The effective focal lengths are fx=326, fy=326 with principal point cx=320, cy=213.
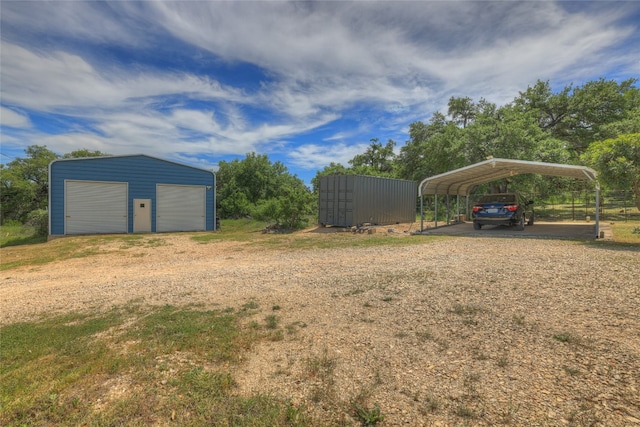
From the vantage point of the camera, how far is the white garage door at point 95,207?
51.4ft

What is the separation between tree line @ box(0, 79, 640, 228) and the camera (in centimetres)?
1736

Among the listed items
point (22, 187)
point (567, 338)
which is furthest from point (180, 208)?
point (22, 187)

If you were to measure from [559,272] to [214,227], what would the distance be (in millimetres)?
17083

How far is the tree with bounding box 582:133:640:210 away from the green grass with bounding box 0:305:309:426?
36.1 feet

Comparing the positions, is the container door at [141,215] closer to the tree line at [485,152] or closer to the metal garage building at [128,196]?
the metal garage building at [128,196]

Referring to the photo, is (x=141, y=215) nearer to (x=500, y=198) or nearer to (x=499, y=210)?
(x=499, y=210)

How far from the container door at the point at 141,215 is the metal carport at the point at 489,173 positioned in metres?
14.0

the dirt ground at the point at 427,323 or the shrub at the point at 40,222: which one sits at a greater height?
the shrub at the point at 40,222

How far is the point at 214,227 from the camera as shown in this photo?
1942 cm

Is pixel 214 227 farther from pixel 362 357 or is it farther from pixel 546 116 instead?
pixel 546 116

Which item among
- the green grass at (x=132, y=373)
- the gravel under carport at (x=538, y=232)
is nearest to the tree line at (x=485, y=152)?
the gravel under carport at (x=538, y=232)

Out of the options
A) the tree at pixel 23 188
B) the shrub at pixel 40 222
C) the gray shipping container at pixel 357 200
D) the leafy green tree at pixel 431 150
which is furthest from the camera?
the tree at pixel 23 188

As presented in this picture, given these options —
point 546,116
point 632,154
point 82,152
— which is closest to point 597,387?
point 632,154

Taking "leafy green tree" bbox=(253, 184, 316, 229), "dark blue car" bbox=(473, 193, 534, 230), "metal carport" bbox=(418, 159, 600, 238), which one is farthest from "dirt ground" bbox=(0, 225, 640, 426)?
"leafy green tree" bbox=(253, 184, 316, 229)
